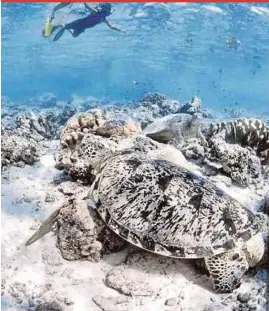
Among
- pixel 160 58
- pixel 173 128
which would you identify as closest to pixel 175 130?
pixel 173 128

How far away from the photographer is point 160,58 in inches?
276

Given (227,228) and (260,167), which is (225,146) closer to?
(260,167)

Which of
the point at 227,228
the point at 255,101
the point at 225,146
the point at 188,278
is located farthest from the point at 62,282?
the point at 255,101

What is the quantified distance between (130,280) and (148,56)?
614 centimetres

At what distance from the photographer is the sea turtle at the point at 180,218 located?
1.53 m

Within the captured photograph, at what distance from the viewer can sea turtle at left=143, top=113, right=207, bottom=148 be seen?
8.79 feet

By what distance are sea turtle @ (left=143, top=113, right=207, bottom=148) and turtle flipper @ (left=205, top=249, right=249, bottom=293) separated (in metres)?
1.13

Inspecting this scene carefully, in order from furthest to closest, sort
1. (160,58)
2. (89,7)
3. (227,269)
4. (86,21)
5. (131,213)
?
(160,58) → (86,21) → (89,7) → (131,213) → (227,269)

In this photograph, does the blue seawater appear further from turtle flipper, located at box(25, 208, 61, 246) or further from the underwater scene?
turtle flipper, located at box(25, 208, 61, 246)

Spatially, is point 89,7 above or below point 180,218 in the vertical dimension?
above

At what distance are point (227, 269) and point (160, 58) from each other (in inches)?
231

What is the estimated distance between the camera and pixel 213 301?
1527mm

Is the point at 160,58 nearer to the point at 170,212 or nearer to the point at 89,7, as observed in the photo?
the point at 89,7

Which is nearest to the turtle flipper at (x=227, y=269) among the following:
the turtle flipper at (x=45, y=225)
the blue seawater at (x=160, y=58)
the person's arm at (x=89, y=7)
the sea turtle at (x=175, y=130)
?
the turtle flipper at (x=45, y=225)
